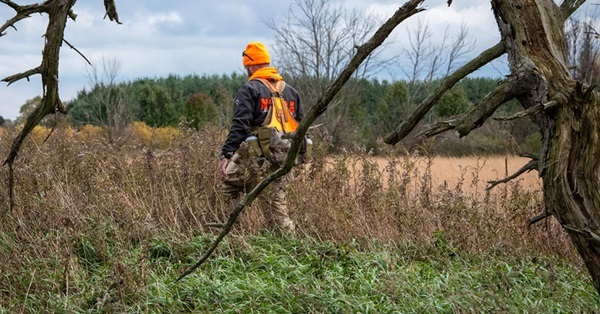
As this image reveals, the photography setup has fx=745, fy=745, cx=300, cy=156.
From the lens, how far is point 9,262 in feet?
18.7

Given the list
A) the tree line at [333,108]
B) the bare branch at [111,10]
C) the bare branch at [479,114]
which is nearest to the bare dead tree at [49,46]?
the bare branch at [111,10]

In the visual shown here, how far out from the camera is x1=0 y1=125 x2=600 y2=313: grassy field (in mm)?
5176

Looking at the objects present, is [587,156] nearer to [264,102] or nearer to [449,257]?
[449,257]

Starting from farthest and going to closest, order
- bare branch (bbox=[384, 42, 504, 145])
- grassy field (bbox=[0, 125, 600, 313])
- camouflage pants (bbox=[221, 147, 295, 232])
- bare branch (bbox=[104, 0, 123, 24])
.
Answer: camouflage pants (bbox=[221, 147, 295, 232]) → grassy field (bbox=[0, 125, 600, 313]) → bare branch (bbox=[104, 0, 123, 24]) → bare branch (bbox=[384, 42, 504, 145])

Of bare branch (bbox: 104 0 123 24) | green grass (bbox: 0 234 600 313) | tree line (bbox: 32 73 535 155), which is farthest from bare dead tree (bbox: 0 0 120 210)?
tree line (bbox: 32 73 535 155)

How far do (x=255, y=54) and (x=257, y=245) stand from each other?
1.94 meters

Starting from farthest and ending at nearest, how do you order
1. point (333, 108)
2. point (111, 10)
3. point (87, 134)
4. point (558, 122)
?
point (333, 108) → point (87, 134) → point (111, 10) → point (558, 122)

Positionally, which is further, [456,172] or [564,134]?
[456,172]

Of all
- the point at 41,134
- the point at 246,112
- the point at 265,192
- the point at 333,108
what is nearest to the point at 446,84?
the point at 246,112

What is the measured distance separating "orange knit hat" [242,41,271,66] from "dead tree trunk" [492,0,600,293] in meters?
4.02

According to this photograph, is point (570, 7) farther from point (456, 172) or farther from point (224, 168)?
point (456, 172)

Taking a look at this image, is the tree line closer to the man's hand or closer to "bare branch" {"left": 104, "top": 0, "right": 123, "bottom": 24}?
the man's hand

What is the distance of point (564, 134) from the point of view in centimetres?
359

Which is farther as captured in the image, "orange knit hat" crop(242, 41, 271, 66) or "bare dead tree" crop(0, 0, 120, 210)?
"orange knit hat" crop(242, 41, 271, 66)
